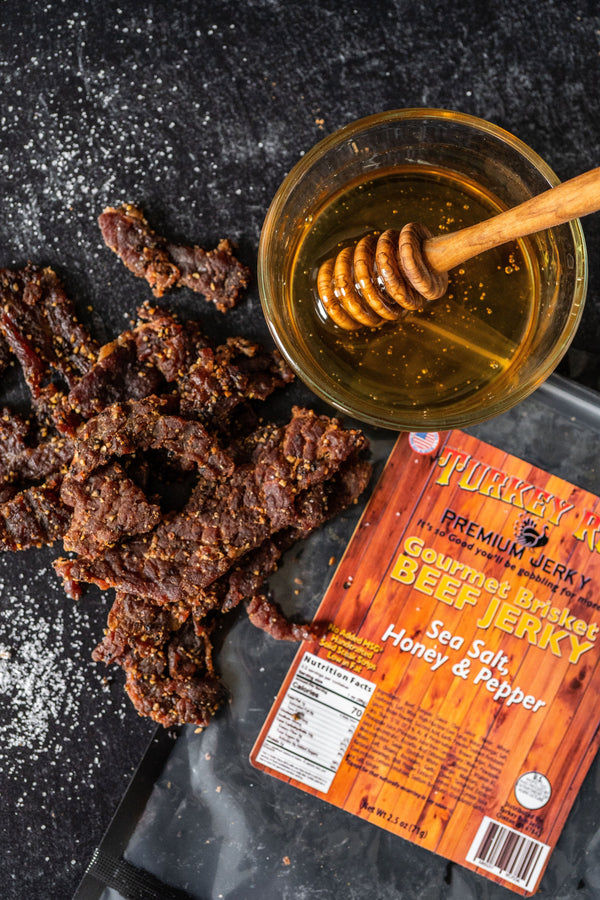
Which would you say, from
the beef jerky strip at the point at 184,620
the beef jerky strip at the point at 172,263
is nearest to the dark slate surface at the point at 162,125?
the beef jerky strip at the point at 172,263

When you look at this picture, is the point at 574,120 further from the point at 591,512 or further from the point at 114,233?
the point at 114,233

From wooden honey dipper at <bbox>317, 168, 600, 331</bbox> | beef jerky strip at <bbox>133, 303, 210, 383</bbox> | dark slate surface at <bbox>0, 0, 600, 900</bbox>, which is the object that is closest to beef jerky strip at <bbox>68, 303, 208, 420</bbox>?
beef jerky strip at <bbox>133, 303, 210, 383</bbox>

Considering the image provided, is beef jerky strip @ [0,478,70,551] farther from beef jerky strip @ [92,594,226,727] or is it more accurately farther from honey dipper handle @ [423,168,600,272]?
honey dipper handle @ [423,168,600,272]

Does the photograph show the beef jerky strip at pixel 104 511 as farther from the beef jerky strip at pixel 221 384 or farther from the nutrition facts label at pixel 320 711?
the nutrition facts label at pixel 320 711

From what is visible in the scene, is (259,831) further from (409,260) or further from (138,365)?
(409,260)

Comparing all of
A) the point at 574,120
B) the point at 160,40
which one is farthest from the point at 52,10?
the point at 574,120
